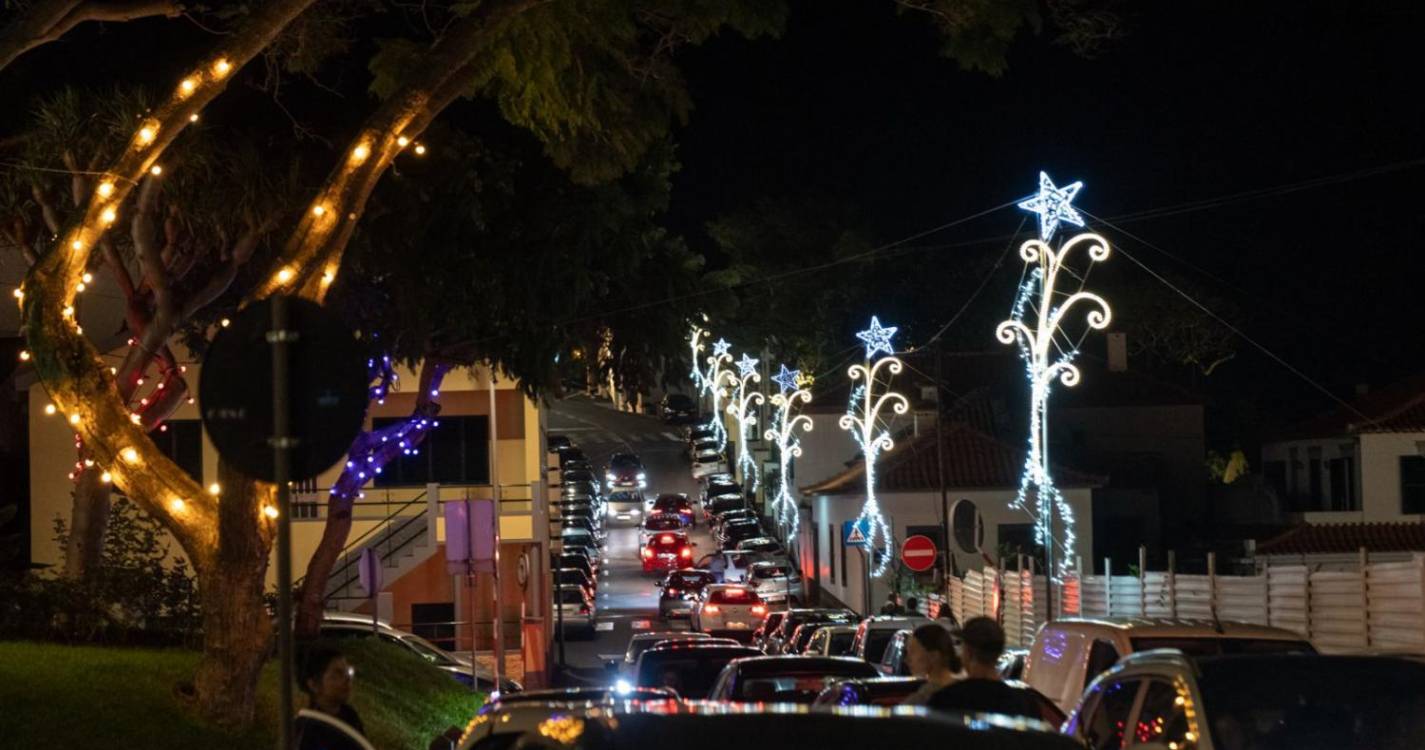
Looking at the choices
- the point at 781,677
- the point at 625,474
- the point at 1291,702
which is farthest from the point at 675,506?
the point at 1291,702

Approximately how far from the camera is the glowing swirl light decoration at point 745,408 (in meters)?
68.4

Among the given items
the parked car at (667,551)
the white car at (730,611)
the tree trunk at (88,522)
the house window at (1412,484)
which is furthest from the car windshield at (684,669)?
the parked car at (667,551)

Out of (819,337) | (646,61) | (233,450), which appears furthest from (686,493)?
(233,450)

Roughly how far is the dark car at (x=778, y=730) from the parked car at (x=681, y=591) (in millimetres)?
40625

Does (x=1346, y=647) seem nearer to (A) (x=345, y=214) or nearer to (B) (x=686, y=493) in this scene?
(A) (x=345, y=214)

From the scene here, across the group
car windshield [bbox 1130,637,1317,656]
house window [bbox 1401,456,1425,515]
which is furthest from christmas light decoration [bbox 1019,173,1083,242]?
house window [bbox 1401,456,1425,515]

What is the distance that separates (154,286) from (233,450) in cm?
1284

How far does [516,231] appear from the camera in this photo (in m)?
22.7

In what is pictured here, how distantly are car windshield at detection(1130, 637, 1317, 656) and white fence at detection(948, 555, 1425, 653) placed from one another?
10.8 feet

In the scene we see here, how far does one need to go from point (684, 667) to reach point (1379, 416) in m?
30.6

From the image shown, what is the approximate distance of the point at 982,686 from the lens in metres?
8.39

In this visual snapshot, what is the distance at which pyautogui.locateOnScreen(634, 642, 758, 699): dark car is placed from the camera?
723 inches

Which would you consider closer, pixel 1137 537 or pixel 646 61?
pixel 646 61

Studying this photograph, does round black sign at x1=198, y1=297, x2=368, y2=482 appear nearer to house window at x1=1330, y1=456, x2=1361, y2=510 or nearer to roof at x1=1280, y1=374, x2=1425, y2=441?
roof at x1=1280, y1=374, x2=1425, y2=441
